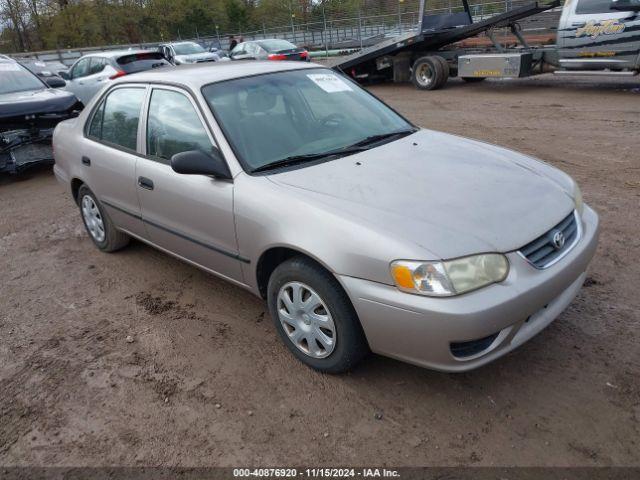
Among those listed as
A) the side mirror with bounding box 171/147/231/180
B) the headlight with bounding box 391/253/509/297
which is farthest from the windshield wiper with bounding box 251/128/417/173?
the headlight with bounding box 391/253/509/297

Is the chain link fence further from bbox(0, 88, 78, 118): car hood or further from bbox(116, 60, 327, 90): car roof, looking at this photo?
bbox(116, 60, 327, 90): car roof

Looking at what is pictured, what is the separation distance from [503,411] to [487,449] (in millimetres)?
285

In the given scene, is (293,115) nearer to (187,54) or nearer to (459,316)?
(459,316)

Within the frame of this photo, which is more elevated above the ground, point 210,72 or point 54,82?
point 210,72

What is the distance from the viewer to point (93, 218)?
494cm

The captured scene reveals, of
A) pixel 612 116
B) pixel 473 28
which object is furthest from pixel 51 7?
pixel 612 116

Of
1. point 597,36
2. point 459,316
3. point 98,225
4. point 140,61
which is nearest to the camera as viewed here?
point 459,316

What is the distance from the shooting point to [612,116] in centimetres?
880

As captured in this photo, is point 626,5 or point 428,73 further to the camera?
point 428,73

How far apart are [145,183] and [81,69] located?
11.0 metres

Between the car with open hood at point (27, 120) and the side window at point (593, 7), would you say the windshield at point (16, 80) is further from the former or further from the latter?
the side window at point (593, 7)

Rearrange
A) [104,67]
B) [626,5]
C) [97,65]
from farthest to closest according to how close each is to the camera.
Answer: [97,65] < [104,67] < [626,5]

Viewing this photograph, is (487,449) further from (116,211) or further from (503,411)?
(116,211)

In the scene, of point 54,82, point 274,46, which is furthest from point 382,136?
point 274,46
